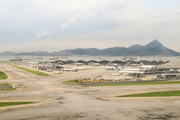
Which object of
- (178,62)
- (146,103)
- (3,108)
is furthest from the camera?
(178,62)

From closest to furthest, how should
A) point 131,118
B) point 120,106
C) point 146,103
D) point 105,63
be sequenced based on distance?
point 131,118 < point 120,106 < point 146,103 < point 105,63

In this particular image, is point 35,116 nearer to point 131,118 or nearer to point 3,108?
point 3,108

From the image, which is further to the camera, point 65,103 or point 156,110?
point 65,103

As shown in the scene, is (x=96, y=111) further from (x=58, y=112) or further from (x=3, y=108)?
(x=3, y=108)

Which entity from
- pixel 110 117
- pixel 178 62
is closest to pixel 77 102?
pixel 110 117

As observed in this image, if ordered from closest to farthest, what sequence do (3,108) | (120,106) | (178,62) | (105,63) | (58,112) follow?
(58,112) → (3,108) → (120,106) → (178,62) → (105,63)

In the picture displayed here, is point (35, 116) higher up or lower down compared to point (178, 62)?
lower down

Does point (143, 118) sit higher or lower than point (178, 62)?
lower

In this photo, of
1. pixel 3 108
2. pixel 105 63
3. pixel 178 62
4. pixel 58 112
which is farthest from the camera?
pixel 105 63

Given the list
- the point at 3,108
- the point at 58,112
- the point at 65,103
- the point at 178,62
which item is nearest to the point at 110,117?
Result: the point at 58,112
